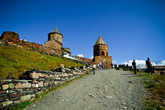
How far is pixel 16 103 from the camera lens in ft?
14.9

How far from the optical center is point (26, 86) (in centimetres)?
516

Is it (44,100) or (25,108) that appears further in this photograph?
(44,100)

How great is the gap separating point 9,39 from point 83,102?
1685 cm

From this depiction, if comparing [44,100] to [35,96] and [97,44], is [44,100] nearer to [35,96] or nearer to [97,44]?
[35,96]

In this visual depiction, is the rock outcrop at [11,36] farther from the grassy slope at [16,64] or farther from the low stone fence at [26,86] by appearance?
the low stone fence at [26,86]

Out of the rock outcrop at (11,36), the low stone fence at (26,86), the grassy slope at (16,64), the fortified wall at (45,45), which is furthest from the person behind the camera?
the rock outcrop at (11,36)

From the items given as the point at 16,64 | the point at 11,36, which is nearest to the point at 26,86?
the point at 16,64

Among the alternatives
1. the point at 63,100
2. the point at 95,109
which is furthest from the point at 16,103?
the point at 95,109

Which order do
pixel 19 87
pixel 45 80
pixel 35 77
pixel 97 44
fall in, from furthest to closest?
pixel 97 44 → pixel 45 80 → pixel 35 77 → pixel 19 87

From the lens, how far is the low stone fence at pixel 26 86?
4.25 m

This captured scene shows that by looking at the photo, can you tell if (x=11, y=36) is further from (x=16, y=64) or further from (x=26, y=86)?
(x=26, y=86)

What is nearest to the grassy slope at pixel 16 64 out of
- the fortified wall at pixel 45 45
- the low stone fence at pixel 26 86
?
the low stone fence at pixel 26 86

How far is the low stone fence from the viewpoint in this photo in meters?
4.25

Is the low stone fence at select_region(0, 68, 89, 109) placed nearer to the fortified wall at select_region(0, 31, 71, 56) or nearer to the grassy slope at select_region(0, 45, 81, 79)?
the grassy slope at select_region(0, 45, 81, 79)
